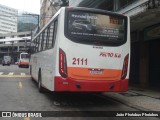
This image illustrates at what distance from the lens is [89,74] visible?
12.2 m

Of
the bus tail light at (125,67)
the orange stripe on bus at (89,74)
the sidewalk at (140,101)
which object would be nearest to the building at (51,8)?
the sidewalk at (140,101)

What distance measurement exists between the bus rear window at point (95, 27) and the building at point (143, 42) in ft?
13.8

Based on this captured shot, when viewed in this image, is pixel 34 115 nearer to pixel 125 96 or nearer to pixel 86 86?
pixel 86 86

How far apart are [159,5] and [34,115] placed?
23.6 ft

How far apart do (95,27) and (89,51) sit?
86cm

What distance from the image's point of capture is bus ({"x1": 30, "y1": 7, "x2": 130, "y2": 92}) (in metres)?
12.0

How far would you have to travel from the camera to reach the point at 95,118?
1006 centimetres

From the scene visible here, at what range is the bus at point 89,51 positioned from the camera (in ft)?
39.4

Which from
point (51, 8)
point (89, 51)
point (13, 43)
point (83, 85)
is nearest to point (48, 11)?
point (51, 8)

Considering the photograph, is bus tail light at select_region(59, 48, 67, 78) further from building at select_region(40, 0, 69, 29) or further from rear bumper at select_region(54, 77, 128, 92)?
building at select_region(40, 0, 69, 29)

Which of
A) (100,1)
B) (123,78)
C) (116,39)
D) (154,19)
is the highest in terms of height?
(100,1)

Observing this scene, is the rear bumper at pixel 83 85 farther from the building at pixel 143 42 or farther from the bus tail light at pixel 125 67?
the building at pixel 143 42

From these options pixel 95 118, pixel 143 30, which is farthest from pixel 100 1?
pixel 95 118

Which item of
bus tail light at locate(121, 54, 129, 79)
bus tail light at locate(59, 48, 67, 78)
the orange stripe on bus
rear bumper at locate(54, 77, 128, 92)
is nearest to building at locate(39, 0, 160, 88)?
bus tail light at locate(121, 54, 129, 79)
